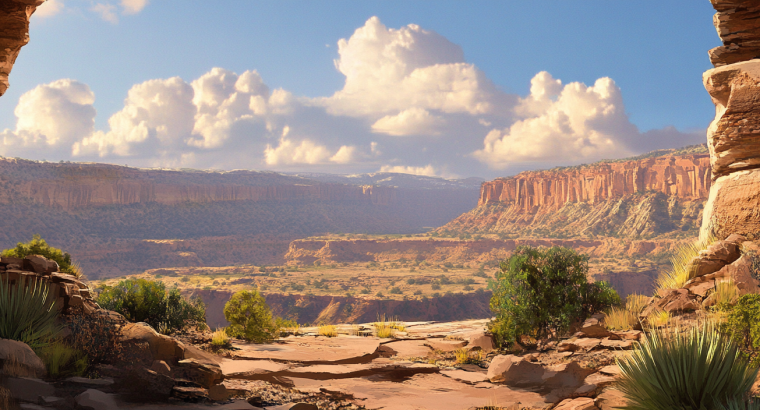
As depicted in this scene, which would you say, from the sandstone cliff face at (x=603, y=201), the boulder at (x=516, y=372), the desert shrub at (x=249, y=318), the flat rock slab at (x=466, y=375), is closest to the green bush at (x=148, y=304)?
the desert shrub at (x=249, y=318)

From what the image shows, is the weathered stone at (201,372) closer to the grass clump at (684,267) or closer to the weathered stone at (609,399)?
the weathered stone at (609,399)

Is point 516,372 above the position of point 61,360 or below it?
below

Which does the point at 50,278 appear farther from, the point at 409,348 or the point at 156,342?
the point at 409,348

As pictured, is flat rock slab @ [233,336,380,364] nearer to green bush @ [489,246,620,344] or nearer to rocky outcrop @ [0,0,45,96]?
green bush @ [489,246,620,344]

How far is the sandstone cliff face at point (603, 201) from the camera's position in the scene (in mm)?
80500

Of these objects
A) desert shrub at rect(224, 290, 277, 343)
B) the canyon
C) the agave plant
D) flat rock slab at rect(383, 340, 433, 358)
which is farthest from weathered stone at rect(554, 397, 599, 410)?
the canyon

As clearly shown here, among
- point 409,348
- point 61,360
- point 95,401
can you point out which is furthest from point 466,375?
point 61,360

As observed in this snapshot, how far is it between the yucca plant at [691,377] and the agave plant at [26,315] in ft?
28.2

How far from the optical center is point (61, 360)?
7.12 metres

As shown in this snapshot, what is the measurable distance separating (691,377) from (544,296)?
20.3ft

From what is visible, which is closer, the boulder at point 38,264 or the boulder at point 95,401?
the boulder at point 95,401

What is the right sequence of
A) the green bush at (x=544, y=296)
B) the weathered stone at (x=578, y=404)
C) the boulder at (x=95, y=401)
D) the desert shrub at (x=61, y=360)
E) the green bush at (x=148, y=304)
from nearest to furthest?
the boulder at (x=95, y=401), the weathered stone at (x=578, y=404), the desert shrub at (x=61, y=360), the green bush at (x=544, y=296), the green bush at (x=148, y=304)

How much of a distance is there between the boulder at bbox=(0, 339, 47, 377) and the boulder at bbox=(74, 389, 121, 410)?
1047 millimetres

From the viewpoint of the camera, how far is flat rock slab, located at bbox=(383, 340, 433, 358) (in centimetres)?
1196
